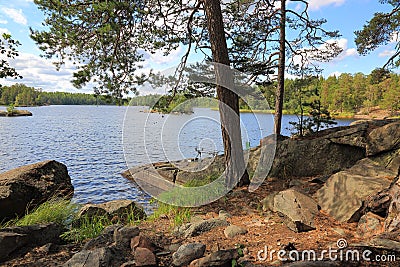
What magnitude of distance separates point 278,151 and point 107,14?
4866mm

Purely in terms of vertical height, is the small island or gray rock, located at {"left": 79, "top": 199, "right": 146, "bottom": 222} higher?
the small island

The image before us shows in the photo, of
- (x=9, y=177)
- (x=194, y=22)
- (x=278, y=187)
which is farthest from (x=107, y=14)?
(x=278, y=187)

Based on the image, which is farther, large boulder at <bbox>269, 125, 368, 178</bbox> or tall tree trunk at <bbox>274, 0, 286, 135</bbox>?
tall tree trunk at <bbox>274, 0, 286, 135</bbox>

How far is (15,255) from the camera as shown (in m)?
3.15

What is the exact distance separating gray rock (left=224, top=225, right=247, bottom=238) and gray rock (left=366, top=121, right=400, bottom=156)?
389 centimetres

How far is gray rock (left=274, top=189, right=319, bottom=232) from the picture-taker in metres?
3.18

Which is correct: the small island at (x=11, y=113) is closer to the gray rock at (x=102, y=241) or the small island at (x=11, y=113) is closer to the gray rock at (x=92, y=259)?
the gray rock at (x=102, y=241)

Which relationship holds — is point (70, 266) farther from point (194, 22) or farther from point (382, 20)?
point (382, 20)

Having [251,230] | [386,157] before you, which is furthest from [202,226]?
[386,157]

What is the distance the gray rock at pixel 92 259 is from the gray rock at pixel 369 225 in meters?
2.61

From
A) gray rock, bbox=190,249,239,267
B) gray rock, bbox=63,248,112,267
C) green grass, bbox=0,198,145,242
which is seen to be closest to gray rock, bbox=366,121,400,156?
gray rock, bbox=190,249,239,267

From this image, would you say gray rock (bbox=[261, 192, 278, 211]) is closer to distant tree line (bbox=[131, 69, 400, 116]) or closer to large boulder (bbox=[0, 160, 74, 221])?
distant tree line (bbox=[131, 69, 400, 116])

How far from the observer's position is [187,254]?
2.67 meters

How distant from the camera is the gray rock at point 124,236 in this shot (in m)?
3.13
